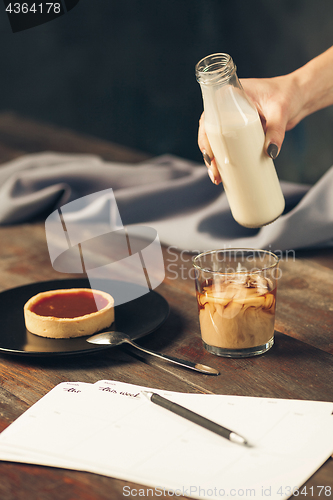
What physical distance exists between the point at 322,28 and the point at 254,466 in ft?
6.74

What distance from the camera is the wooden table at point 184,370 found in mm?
503

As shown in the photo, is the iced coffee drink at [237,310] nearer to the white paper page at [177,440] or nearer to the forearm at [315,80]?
the white paper page at [177,440]

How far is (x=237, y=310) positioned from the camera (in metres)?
0.72

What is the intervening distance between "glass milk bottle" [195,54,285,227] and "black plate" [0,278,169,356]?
0.23 metres

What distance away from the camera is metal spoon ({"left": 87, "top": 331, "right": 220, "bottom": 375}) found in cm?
70

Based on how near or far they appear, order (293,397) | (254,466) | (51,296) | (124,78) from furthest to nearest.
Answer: (124,78), (51,296), (293,397), (254,466)

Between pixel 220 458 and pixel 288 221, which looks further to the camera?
pixel 288 221

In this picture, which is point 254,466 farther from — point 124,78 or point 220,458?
point 124,78

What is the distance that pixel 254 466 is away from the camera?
50 centimetres

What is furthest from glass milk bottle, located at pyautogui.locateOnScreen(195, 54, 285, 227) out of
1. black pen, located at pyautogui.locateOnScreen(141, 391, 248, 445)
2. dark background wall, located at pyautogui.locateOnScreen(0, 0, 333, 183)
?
dark background wall, located at pyautogui.locateOnScreen(0, 0, 333, 183)

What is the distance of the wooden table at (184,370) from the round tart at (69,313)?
0.05 m

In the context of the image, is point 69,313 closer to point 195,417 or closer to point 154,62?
point 195,417

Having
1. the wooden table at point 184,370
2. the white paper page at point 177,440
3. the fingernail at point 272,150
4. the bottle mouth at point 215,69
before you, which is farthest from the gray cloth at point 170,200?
the white paper page at point 177,440

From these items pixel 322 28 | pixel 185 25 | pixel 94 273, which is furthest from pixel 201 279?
pixel 185 25
